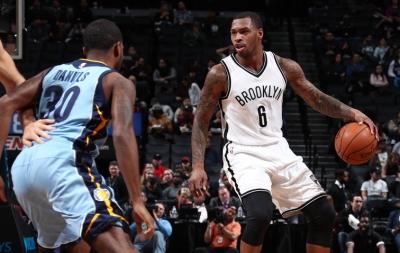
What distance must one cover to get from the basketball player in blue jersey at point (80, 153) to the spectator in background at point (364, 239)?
8281 mm

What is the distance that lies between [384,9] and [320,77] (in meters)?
4.35

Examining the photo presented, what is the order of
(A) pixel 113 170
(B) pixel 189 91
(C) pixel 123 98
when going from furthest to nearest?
(B) pixel 189 91 → (A) pixel 113 170 → (C) pixel 123 98

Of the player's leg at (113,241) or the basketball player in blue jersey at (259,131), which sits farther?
the basketball player in blue jersey at (259,131)

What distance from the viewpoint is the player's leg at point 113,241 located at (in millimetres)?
3845

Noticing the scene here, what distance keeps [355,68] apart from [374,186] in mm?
4966

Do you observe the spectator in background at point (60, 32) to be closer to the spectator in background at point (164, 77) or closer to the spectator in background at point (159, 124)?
the spectator in background at point (164, 77)

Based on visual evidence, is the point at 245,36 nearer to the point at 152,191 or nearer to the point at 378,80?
the point at 152,191

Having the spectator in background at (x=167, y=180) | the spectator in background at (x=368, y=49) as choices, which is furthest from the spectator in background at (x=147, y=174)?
the spectator in background at (x=368, y=49)

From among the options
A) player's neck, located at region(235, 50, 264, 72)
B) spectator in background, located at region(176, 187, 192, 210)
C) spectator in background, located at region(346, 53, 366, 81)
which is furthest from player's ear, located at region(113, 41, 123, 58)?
spectator in background, located at region(346, 53, 366, 81)

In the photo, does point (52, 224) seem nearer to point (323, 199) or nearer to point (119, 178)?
point (323, 199)

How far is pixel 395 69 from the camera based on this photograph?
17625mm

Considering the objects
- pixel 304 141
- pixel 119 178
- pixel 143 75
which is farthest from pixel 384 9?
pixel 119 178

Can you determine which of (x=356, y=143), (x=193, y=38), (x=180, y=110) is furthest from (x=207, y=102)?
(x=193, y=38)

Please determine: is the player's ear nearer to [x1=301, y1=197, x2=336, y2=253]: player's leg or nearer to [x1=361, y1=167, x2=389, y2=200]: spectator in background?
[x1=301, y1=197, x2=336, y2=253]: player's leg
